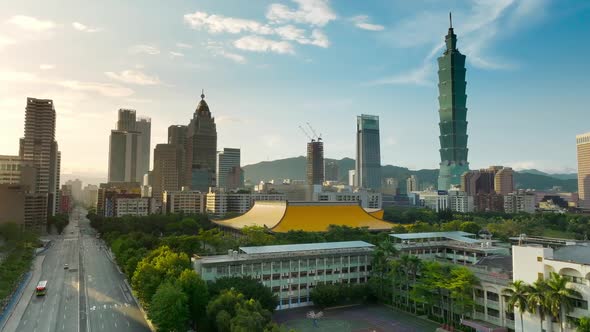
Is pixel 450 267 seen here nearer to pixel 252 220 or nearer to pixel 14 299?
pixel 14 299

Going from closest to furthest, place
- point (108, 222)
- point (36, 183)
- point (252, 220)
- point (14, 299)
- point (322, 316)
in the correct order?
point (322, 316)
point (14, 299)
point (252, 220)
point (108, 222)
point (36, 183)

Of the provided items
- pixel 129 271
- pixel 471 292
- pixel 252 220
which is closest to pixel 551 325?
pixel 471 292

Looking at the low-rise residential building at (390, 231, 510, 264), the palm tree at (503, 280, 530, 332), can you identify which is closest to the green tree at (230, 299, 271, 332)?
the palm tree at (503, 280, 530, 332)

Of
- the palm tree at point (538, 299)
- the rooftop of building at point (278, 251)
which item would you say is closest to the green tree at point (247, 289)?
the rooftop of building at point (278, 251)

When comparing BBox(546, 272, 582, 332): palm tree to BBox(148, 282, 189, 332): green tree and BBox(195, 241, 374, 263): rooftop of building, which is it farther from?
BBox(148, 282, 189, 332): green tree

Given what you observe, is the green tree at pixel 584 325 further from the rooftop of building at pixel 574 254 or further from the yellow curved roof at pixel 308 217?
the yellow curved roof at pixel 308 217
